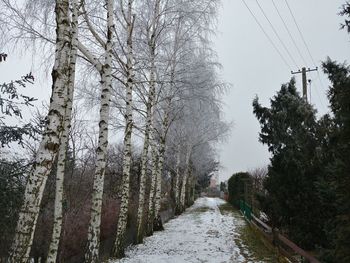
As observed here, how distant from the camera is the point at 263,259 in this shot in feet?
33.3

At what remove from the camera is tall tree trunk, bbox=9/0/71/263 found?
4441mm

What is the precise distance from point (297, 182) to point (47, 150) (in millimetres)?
8282

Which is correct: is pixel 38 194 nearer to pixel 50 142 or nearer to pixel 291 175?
pixel 50 142

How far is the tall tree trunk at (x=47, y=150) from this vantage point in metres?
4.44

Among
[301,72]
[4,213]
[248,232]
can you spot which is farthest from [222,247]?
[301,72]

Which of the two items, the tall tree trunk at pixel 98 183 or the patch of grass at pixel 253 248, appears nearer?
the tall tree trunk at pixel 98 183

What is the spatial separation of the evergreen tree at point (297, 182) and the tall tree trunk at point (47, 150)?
25.0 feet

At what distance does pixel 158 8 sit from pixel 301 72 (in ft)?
34.1

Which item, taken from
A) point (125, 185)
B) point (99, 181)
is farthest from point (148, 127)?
point (99, 181)

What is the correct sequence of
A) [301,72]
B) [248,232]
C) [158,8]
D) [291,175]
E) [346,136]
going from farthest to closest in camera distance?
[301,72] < [248,232] < [158,8] < [291,175] < [346,136]

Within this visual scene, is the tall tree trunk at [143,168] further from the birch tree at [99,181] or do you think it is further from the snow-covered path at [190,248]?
the birch tree at [99,181]

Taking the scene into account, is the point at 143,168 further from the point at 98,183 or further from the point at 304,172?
the point at 304,172

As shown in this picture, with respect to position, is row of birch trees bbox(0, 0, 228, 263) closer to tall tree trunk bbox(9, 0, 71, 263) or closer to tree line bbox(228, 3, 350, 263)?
tall tree trunk bbox(9, 0, 71, 263)

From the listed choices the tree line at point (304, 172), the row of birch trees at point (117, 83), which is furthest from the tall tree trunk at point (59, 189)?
the tree line at point (304, 172)
